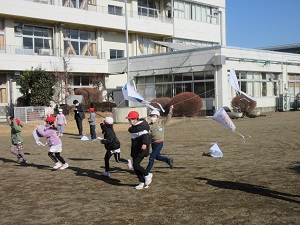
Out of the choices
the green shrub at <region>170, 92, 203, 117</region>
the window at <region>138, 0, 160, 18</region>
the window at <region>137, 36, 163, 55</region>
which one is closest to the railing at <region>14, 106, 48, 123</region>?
the green shrub at <region>170, 92, 203, 117</region>

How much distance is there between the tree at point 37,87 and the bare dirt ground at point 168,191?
1754 cm

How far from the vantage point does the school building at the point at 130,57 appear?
29766 millimetres

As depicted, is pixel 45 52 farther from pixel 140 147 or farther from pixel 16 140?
pixel 140 147

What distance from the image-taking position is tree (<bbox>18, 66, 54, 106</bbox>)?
29.4m

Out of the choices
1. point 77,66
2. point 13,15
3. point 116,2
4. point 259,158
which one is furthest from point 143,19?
point 259,158

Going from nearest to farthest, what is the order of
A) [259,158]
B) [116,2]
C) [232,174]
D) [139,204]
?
[139,204] → [232,174] → [259,158] → [116,2]

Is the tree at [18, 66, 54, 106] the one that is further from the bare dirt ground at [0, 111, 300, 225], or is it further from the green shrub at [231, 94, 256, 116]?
the bare dirt ground at [0, 111, 300, 225]

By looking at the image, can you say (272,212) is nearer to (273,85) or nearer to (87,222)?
(87,222)

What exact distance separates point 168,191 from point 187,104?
20009 millimetres

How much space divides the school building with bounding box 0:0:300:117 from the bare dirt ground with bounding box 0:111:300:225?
17645 millimetres

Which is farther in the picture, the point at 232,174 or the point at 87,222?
the point at 232,174

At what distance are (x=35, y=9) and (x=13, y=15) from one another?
6.60 ft

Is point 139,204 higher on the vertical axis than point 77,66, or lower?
lower

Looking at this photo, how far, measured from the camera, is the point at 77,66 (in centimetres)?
3650
